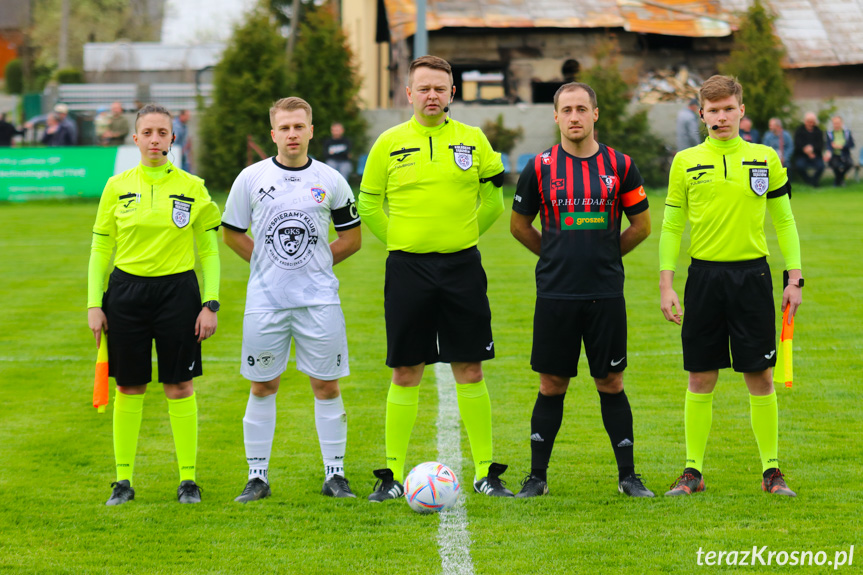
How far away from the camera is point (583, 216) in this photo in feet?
16.8

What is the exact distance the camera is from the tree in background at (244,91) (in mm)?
23812

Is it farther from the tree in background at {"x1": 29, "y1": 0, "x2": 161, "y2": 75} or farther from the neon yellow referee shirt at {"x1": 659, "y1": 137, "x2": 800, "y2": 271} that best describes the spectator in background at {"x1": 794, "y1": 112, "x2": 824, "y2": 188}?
the tree in background at {"x1": 29, "y1": 0, "x2": 161, "y2": 75}

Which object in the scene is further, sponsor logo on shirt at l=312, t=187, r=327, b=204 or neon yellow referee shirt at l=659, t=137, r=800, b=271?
sponsor logo on shirt at l=312, t=187, r=327, b=204

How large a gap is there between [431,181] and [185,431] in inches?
70.5

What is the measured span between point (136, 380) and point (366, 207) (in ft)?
4.79

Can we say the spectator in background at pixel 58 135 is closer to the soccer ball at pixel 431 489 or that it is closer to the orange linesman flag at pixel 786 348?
the soccer ball at pixel 431 489

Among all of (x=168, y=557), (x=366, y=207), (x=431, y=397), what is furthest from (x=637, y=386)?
(x=168, y=557)

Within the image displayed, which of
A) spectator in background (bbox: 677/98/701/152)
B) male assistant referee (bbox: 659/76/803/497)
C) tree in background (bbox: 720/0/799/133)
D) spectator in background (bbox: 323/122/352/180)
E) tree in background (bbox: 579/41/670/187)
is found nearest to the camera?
male assistant referee (bbox: 659/76/803/497)

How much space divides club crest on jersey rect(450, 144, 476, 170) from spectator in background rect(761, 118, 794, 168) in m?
19.0

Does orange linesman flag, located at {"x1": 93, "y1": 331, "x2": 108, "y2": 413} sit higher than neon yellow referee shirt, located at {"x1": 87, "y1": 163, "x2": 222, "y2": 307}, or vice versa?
neon yellow referee shirt, located at {"x1": 87, "y1": 163, "x2": 222, "y2": 307}

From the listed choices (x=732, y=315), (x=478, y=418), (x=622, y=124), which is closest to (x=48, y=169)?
(x=622, y=124)

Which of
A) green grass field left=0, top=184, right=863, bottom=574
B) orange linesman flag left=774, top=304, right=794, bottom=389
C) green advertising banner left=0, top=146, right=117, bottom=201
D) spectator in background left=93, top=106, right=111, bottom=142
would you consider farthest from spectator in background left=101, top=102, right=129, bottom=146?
orange linesman flag left=774, top=304, right=794, bottom=389

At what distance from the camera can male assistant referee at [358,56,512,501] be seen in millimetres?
5227

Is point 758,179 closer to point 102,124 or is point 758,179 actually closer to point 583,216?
point 583,216
